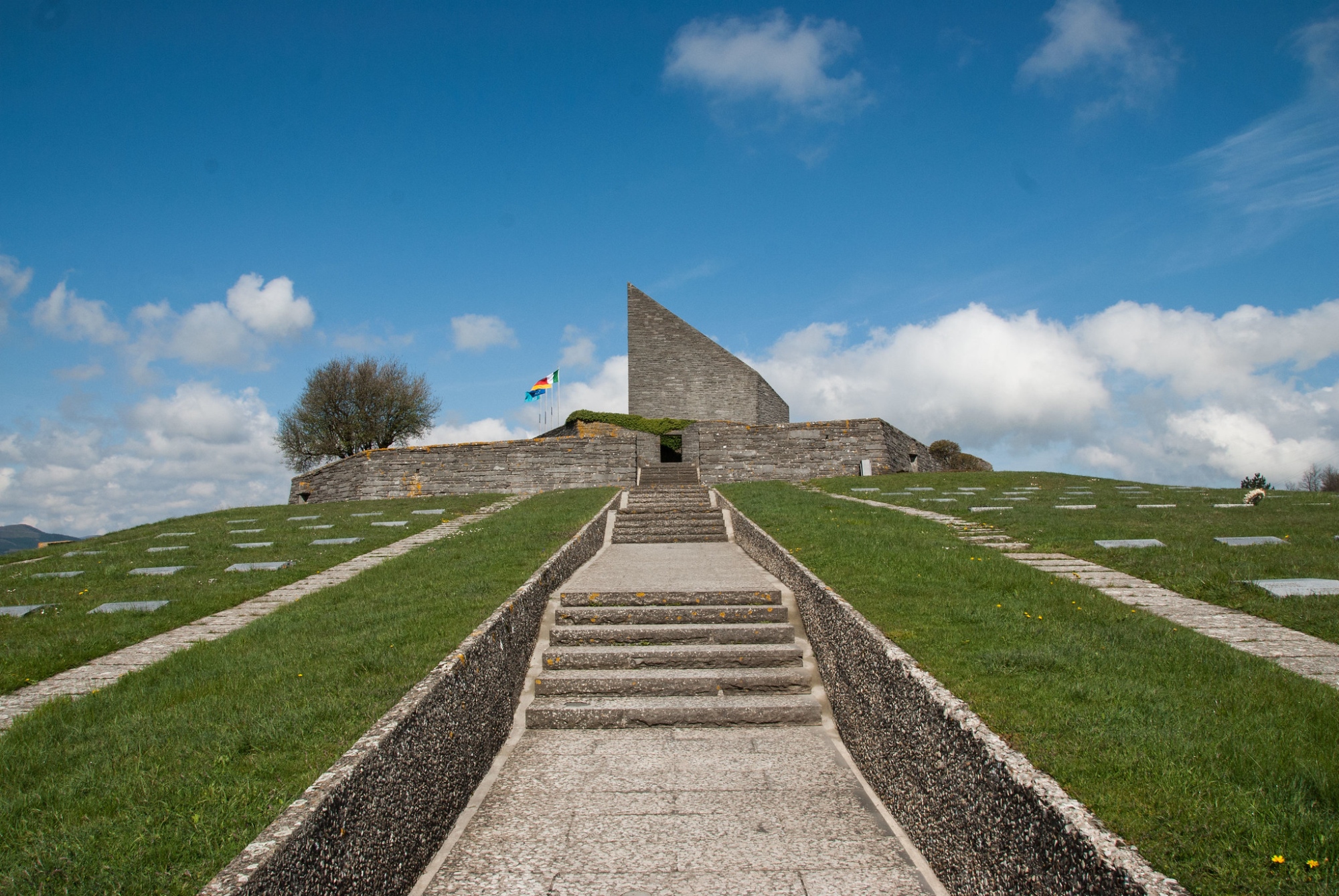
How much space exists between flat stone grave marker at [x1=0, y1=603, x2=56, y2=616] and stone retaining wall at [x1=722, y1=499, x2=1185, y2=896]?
322 inches

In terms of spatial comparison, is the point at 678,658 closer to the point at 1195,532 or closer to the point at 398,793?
the point at 398,793

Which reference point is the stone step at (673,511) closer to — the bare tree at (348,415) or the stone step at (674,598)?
the stone step at (674,598)

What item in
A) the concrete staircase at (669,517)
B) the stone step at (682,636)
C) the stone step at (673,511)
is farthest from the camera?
the stone step at (673,511)

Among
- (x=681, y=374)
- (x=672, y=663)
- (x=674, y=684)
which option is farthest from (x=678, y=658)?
(x=681, y=374)

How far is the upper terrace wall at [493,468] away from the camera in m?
22.5

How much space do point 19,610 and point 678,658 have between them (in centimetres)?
696

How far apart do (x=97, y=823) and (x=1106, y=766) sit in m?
4.32

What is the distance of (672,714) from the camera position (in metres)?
5.57

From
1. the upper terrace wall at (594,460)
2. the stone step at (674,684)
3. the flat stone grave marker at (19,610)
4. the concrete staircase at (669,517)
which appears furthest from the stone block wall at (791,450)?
the flat stone grave marker at (19,610)

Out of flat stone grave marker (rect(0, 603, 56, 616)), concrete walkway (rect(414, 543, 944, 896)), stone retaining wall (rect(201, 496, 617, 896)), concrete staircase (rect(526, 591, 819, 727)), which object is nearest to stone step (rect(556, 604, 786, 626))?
concrete staircase (rect(526, 591, 819, 727))

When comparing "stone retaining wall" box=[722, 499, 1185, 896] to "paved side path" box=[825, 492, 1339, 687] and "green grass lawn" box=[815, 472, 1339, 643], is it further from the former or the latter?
"green grass lawn" box=[815, 472, 1339, 643]

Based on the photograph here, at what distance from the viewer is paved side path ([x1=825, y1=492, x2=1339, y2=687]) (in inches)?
191

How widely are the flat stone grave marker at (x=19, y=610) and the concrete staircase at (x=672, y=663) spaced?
555 cm

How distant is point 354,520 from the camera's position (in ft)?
50.0
